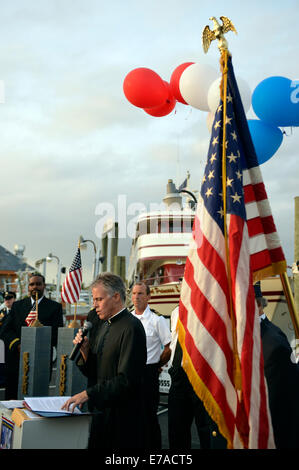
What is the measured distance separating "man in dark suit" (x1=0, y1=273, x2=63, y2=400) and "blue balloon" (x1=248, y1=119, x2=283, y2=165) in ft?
12.9

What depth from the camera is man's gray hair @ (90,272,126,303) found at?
3.55 metres

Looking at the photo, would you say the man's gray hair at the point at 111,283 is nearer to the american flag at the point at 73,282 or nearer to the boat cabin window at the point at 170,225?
the american flag at the point at 73,282

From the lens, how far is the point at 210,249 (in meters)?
3.60

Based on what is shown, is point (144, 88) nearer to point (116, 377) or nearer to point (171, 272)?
point (116, 377)

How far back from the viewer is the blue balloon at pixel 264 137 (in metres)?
7.31

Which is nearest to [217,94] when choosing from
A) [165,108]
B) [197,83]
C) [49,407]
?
[197,83]

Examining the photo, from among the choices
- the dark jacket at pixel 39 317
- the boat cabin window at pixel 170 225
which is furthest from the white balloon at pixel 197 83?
the boat cabin window at pixel 170 225

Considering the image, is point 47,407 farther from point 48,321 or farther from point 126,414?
point 48,321

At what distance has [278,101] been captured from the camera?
6.98 meters

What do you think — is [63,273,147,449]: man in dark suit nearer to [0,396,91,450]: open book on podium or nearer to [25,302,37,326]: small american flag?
[0,396,91,450]: open book on podium

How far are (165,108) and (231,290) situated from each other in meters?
6.02
